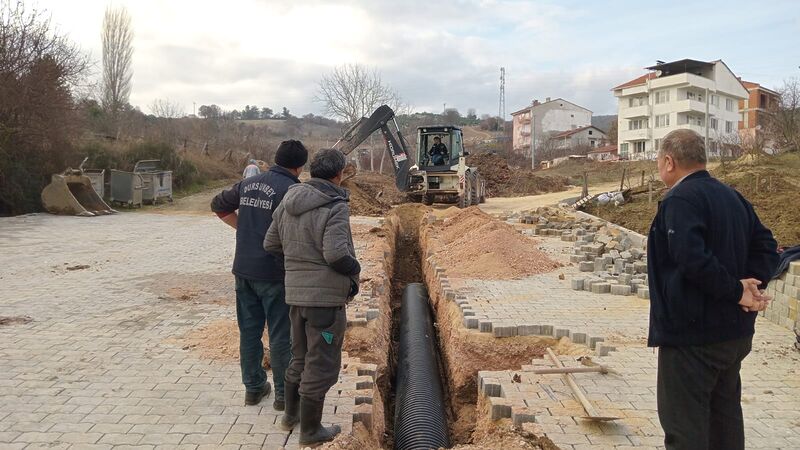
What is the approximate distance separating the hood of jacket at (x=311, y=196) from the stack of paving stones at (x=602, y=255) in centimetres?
396

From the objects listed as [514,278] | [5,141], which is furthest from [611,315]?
[5,141]

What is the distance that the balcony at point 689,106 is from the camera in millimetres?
51156

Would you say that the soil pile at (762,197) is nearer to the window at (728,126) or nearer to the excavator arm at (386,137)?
the excavator arm at (386,137)

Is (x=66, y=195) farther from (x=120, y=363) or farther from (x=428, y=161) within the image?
(x=120, y=363)

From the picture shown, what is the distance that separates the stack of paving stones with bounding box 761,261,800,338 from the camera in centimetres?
629

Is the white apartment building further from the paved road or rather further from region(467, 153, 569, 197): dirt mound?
the paved road

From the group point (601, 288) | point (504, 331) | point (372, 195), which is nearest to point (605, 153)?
point (372, 195)

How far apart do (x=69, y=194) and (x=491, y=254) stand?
14.6 m

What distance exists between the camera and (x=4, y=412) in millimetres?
4477

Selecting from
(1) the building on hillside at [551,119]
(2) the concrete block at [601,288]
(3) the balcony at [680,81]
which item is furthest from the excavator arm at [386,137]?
(1) the building on hillside at [551,119]

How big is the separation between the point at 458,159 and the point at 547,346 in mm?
16660

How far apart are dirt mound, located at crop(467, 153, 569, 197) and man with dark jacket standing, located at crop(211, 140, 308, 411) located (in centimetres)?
2718

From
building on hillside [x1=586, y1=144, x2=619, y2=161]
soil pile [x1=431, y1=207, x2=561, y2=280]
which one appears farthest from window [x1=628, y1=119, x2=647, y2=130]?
soil pile [x1=431, y1=207, x2=561, y2=280]

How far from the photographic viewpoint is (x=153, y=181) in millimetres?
24219
